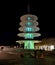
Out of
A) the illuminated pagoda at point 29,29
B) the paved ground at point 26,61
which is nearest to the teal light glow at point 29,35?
the illuminated pagoda at point 29,29

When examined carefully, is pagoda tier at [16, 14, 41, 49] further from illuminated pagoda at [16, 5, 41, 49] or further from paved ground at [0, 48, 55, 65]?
paved ground at [0, 48, 55, 65]

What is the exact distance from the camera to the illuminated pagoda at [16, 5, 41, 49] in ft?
317

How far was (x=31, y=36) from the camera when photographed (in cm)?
9725

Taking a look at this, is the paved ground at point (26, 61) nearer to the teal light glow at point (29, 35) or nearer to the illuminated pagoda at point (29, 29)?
the illuminated pagoda at point (29, 29)

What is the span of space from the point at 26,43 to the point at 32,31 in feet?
19.9

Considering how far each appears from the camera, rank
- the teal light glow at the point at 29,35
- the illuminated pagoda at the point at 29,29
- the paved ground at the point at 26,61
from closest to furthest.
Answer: the paved ground at the point at 26,61
the illuminated pagoda at the point at 29,29
the teal light glow at the point at 29,35

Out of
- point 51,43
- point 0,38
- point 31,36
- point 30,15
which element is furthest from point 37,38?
point 0,38

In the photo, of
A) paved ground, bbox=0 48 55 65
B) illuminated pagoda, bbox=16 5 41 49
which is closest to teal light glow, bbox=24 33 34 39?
illuminated pagoda, bbox=16 5 41 49

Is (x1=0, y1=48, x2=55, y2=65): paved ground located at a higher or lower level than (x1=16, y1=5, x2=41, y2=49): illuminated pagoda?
lower

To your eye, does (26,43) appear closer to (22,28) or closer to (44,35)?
(22,28)

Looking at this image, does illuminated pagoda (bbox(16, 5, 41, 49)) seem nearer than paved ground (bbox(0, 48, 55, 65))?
No

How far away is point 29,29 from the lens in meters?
98.1

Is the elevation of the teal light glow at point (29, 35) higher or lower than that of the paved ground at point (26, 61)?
higher

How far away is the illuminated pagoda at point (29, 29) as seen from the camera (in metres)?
96.7
